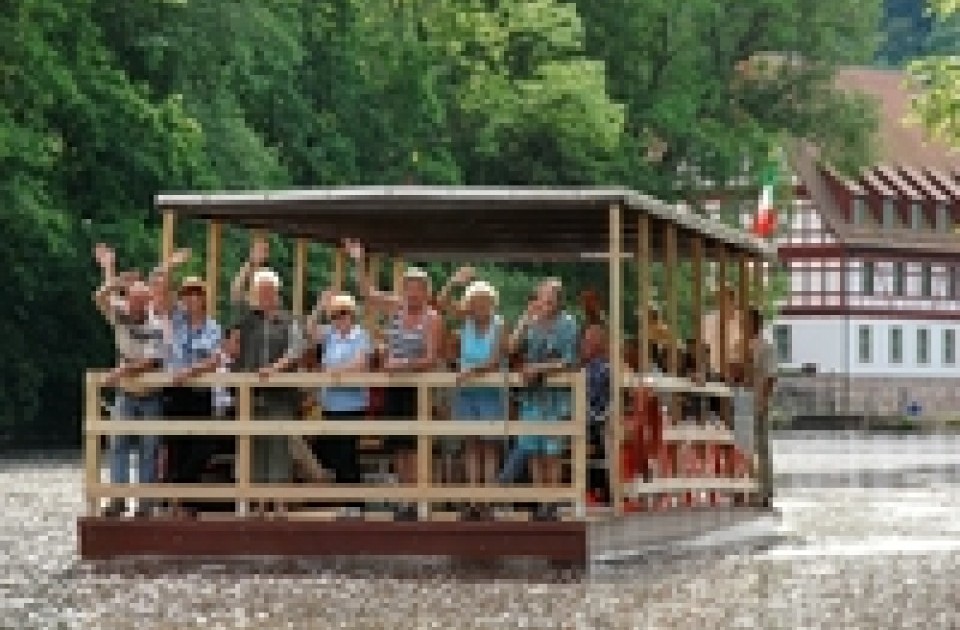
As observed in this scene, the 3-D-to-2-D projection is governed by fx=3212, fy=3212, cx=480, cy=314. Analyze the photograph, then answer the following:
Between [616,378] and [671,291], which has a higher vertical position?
[671,291]

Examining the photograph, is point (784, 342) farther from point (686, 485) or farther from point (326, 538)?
point (326, 538)

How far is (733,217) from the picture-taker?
247 ft

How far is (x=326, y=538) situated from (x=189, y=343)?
5.78ft

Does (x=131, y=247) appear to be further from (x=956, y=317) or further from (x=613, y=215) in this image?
(x=956, y=317)

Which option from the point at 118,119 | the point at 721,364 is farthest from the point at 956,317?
the point at 721,364

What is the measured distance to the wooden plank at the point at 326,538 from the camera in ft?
69.1

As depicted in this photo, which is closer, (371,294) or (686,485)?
(371,294)

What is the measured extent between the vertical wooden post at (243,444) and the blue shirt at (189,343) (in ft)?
1.63

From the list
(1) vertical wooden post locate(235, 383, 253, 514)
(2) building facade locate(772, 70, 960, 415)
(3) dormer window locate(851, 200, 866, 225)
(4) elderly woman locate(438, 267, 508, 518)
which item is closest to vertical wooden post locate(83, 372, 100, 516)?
(1) vertical wooden post locate(235, 383, 253, 514)

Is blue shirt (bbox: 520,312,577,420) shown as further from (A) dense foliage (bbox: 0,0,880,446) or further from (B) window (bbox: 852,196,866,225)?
(B) window (bbox: 852,196,866,225)

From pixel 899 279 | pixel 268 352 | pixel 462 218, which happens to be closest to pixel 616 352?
pixel 462 218

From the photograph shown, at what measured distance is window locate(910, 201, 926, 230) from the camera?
116062 mm

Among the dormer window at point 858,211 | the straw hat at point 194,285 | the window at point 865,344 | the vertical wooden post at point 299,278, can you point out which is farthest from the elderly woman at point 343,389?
the dormer window at point 858,211

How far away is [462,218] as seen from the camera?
2338 cm
